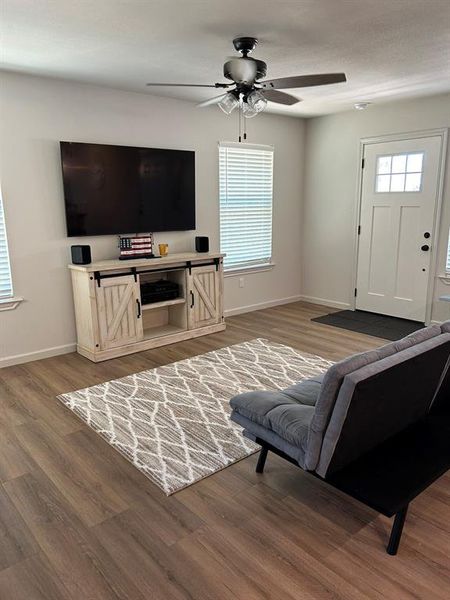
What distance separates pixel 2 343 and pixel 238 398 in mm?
2853

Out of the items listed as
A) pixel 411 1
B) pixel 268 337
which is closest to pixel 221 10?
pixel 411 1

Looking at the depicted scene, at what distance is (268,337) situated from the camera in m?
5.13

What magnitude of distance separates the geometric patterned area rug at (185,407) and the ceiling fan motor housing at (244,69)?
237 centimetres

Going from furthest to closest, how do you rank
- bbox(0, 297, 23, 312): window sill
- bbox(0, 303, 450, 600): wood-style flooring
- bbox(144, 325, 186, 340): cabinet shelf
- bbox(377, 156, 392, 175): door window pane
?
bbox(377, 156, 392, 175): door window pane < bbox(144, 325, 186, 340): cabinet shelf < bbox(0, 297, 23, 312): window sill < bbox(0, 303, 450, 600): wood-style flooring

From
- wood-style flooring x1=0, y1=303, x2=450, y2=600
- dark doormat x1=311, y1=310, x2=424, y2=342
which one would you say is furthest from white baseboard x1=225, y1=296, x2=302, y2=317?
wood-style flooring x1=0, y1=303, x2=450, y2=600

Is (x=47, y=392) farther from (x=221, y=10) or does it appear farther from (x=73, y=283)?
(x=221, y=10)

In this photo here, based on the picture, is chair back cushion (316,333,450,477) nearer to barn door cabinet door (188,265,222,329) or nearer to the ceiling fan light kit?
the ceiling fan light kit

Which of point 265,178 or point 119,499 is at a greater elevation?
Result: point 265,178

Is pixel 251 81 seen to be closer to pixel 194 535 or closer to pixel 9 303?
pixel 194 535

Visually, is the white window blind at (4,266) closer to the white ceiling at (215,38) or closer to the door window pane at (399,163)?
the white ceiling at (215,38)

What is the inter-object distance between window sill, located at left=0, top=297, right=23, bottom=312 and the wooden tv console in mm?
546

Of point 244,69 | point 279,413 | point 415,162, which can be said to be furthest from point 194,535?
point 415,162

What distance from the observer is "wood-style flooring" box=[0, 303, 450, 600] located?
1.81 m

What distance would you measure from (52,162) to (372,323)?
4153 millimetres
